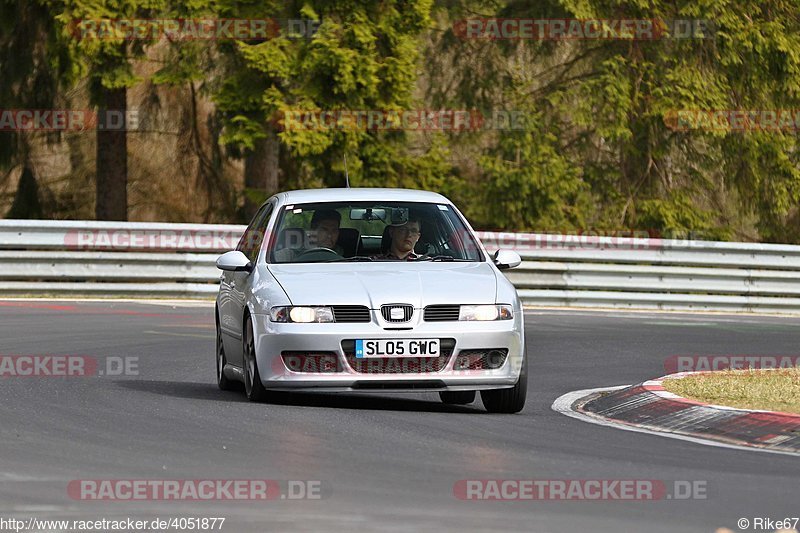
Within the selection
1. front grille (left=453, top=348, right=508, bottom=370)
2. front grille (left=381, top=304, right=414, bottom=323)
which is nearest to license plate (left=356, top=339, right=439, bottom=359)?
front grille (left=381, top=304, right=414, bottom=323)

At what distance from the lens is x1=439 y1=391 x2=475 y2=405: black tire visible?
491 inches

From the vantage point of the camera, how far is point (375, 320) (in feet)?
36.2

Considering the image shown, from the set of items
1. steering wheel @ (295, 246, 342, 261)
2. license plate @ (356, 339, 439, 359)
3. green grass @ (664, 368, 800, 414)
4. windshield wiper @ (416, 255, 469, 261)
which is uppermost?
steering wheel @ (295, 246, 342, 261)

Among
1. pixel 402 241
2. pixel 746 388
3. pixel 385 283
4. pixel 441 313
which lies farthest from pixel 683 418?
pixel 402 241

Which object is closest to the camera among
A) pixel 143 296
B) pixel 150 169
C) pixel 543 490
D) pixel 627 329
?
pixel 543 490

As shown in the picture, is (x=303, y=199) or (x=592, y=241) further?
(x=592, y=241)

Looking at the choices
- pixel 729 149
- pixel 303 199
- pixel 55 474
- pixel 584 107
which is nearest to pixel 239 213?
pixel 584 107

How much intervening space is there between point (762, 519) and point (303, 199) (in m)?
6.02

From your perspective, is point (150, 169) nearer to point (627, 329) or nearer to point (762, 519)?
point (627, 329)

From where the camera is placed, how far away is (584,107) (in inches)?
1292

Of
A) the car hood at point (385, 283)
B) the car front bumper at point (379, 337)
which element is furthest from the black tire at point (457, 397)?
the car front bumper at point (379, 337)

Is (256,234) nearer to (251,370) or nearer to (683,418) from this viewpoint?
(251,370)

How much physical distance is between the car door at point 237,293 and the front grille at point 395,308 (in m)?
1.39

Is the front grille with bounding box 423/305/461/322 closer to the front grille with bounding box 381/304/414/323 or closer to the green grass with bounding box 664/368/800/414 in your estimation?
the front grille with bounding box 381/304/414/323
